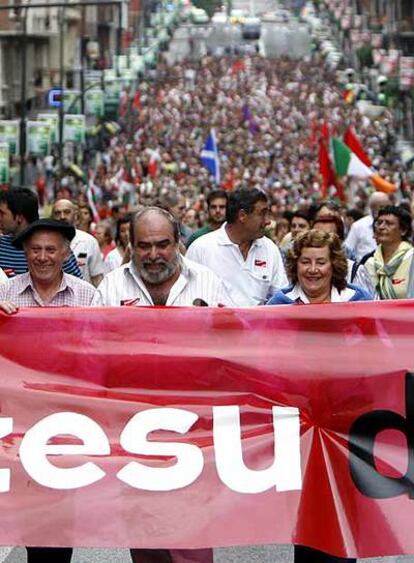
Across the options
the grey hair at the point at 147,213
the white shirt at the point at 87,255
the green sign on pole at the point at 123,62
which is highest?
the grey hair at the point at 147,213

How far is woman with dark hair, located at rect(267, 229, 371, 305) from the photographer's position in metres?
7.28

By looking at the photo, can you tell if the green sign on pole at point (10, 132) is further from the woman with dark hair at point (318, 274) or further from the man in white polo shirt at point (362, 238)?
the woman with dark hair at point (318, 274)

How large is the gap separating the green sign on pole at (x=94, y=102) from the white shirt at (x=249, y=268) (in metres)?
52.5

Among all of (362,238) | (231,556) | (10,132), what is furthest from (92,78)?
(231,556)

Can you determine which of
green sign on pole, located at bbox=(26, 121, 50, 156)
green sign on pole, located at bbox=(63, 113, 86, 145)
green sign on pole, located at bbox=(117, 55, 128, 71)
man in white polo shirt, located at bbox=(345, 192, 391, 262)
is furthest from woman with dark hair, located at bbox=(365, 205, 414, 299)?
green sign on pole, located at bbox=(117, 55, 128, 71)

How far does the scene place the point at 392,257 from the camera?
1140 centimetres

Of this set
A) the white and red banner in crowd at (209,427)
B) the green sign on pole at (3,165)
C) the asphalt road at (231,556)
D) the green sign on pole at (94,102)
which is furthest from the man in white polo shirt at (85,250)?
the green sign on pole at (94,102)

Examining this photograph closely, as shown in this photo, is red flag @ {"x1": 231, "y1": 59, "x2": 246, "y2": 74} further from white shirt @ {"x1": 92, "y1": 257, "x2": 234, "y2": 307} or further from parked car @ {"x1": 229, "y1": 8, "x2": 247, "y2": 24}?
white shirt @ {"x1": 92, "y1": 257, "x2": 234, "y2": 307}

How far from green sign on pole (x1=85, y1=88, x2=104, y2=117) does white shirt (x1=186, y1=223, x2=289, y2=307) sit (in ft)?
172

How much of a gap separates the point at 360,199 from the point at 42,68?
173 ft

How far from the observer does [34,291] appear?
7.05 m

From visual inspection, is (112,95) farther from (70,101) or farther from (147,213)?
(147,213)

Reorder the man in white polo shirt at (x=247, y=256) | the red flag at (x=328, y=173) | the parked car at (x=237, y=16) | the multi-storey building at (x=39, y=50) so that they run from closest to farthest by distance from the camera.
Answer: the man in white polo shirt at (x=247, y=256), the red flag at (x=328, y=173), the multi-storey building at (x=39, y=50), the parked car at (x=237, y=16)

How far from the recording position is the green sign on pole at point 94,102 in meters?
62.4
